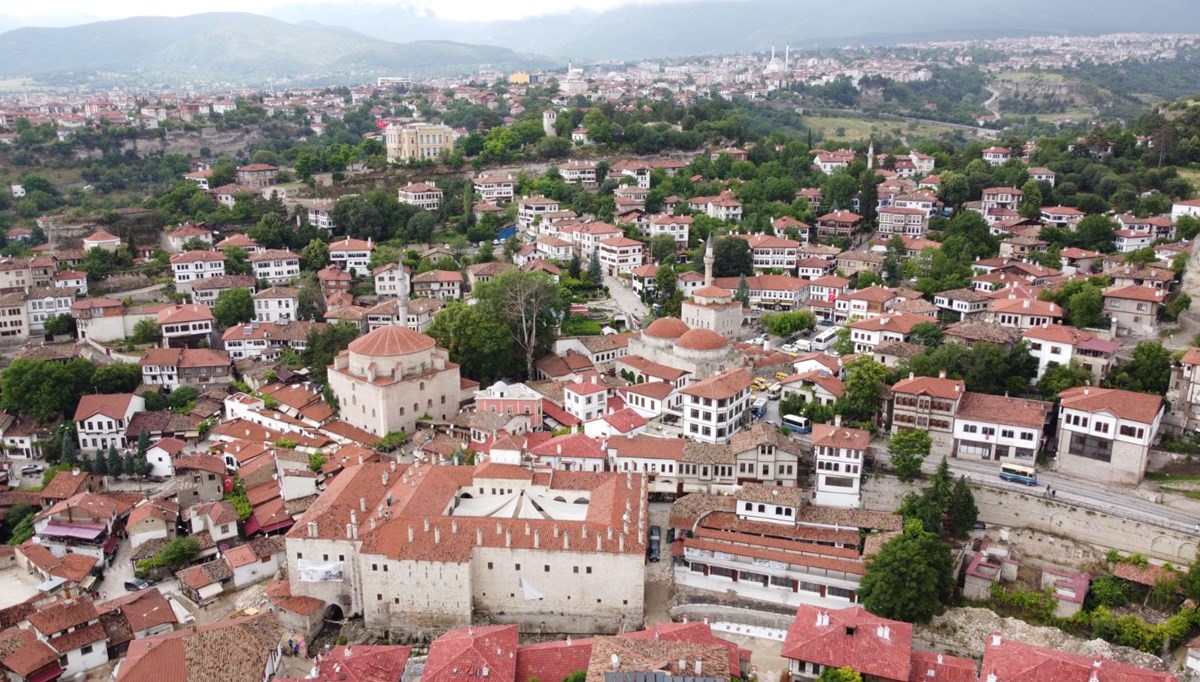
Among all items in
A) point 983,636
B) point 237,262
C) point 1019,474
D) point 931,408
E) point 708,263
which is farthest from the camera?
point 237,262

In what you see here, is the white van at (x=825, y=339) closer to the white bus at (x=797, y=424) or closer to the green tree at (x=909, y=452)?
the white bus at (x=797, y=424)

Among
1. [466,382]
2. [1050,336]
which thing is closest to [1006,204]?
[1050,336]

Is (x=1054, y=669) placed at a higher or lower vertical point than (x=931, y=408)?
lower

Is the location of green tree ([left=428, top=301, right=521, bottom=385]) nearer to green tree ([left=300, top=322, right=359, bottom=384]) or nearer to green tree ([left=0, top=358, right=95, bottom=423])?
green tree ([left=300, top=322, right=359, bottom=384])

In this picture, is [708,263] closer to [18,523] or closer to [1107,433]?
[1107,433]

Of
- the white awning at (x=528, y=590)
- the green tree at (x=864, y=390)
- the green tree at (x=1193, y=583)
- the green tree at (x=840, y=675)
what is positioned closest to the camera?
the green tree at (x=840, y=675)

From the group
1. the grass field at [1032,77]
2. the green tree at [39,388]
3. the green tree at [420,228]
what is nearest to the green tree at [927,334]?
the green tree at [420,228]

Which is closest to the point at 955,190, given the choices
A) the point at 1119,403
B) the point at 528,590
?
the point at 1119,403

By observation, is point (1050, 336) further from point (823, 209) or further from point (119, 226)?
point (119, 226)
